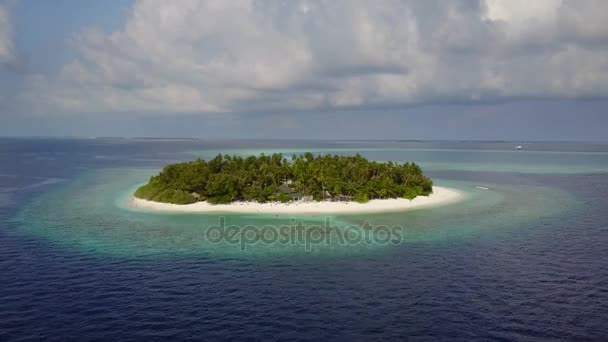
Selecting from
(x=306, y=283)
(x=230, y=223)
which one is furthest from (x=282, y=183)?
(x=306, y=283)

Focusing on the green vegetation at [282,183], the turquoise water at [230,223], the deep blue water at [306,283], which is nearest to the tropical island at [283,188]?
the green vegetation at [282,183]

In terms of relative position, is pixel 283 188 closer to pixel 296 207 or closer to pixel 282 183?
pixel 282 183

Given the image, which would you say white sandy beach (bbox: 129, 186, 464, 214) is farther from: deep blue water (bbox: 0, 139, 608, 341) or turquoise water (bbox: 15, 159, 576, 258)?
deep blue water (bbox: 0, 139, 608, 341)

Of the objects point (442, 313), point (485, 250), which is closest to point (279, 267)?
point (442, 313)

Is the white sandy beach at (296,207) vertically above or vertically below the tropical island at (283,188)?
below

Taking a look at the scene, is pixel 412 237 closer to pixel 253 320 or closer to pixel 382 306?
→ pixel 382 306

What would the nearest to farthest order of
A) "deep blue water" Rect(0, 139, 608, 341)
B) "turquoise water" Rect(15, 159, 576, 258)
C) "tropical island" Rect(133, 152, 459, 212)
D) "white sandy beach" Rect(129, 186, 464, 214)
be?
"deep blue water" Rect(0, 139, 608, 341), "turquoise water" Rect(15, 159, 576, 258), "white sandy beach" Rect(129, 186, 464, 214), "tropical island" Rect(133, 152, 459, 212)

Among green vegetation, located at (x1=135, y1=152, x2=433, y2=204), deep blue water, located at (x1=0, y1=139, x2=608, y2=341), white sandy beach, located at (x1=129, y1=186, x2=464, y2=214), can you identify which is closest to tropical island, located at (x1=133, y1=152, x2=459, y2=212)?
green vegetation, located at (x1=135, y1=152, x2=433, y2=204)

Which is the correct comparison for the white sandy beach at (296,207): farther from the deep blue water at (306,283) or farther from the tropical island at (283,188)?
the deep blue water at (306,283)
